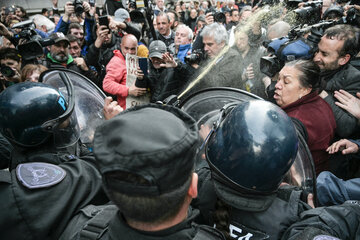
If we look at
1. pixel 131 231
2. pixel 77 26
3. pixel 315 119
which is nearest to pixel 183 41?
pixel 77 26

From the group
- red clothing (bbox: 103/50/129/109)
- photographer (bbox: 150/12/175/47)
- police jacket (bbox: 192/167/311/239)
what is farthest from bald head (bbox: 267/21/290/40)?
police jacket (bbox: 192/167/311/239)

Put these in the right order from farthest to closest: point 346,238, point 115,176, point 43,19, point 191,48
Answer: point 43,19
point 191,48
point 346,238
point 115,176

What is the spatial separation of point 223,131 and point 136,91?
8.01 ft

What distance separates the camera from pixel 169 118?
2.77ft

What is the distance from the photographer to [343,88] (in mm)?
2408

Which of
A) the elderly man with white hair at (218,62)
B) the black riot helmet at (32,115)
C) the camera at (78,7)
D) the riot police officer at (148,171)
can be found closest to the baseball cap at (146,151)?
the riot police officer at (148,171)

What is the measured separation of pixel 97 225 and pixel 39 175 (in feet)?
1.28

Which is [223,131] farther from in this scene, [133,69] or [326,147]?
[133,69]

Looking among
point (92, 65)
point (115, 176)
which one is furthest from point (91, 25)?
point (115, 176)

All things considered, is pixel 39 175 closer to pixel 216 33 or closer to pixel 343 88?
pixel 343 88

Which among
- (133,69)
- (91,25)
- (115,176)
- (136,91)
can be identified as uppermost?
(115,176)

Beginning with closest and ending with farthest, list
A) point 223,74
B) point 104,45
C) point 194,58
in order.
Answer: point 223,74 → point 194,58 → point 104,45

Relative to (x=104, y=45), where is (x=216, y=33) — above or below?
above

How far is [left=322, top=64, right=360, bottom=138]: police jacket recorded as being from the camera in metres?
2.20
